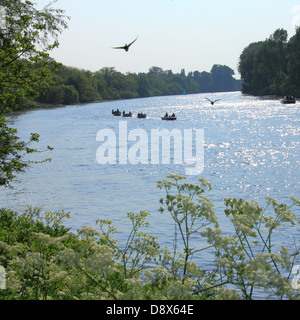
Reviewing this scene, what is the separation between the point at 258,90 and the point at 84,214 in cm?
14667

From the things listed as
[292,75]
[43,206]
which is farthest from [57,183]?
[292,75]

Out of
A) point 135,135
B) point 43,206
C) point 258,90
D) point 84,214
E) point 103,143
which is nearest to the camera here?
point 84,214

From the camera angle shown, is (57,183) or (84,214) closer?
(84,214)

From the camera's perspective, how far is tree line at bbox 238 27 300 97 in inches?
4380

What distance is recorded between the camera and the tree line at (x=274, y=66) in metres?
→ 111

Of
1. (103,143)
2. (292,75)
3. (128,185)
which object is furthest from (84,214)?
(292,75)

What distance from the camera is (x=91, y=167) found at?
36531 millimetres

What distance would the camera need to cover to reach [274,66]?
136 meters

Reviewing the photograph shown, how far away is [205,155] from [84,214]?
24.2 metres
